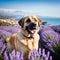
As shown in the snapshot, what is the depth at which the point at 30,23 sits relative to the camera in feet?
7.13

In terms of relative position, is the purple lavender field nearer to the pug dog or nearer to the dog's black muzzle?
the pug dog

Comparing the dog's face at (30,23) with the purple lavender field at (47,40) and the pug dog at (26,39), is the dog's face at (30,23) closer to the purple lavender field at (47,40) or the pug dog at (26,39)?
the pug dog at (26,39)

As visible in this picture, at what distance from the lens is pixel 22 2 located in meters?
2.69

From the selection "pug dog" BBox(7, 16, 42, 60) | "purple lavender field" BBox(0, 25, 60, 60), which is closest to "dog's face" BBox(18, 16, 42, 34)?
"pug dog" BBox(7, 16, 42, 60)

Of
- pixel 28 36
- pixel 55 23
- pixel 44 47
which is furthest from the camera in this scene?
pixel 55 23

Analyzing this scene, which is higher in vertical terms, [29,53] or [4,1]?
[4,1]

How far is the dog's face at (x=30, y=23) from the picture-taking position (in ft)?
7.11

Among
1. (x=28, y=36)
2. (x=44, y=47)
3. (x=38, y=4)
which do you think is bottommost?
(x=44, y=47)

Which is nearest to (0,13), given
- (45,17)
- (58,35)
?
(45,17)

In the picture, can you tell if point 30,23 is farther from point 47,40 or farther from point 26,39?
point 47,40

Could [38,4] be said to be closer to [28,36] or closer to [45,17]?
[45,17]

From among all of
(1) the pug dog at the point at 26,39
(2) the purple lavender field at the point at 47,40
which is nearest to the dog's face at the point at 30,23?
(1) the pug dog at the point at 26,39

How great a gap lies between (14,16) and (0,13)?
21cm

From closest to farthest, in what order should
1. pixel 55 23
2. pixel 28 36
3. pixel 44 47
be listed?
pixel 28 36
pixel 44 47
pixel 55 23
